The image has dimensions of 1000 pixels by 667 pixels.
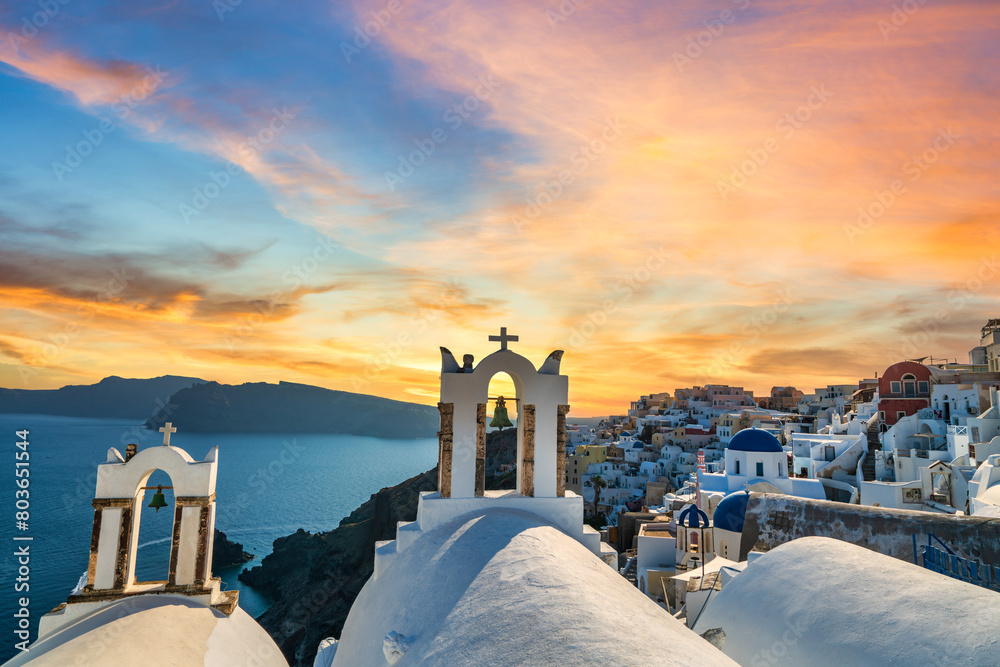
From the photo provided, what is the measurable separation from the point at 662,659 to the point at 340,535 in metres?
48.7

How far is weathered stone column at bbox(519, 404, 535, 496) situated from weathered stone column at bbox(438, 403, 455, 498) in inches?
41.2

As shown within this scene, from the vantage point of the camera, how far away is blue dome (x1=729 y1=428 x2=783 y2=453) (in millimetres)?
31047

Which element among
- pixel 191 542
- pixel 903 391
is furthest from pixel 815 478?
pixel 191 542

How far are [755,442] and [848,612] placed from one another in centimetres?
2731

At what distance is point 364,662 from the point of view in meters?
5.59

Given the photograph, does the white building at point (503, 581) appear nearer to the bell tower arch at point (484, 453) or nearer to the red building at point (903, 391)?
the bell tower arch at point (484, 453)

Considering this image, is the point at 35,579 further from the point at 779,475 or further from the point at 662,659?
the point at 662,659

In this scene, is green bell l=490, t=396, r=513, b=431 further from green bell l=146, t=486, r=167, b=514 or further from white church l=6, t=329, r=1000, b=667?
green bell l=146, t=486, r=167, b=514

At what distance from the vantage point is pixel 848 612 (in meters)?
6.23

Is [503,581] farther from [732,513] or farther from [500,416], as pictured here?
[732,513]

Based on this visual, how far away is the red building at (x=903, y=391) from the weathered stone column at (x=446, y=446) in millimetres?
46829

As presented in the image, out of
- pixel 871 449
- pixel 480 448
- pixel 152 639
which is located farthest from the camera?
pixel 871 449

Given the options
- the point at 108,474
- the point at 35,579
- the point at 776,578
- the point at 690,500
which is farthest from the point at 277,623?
the point at 776,578

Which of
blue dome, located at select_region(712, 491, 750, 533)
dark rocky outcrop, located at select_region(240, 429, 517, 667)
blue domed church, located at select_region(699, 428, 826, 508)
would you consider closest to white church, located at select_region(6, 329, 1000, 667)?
blue dome, located at select_region(712, 491, 750, 533)
